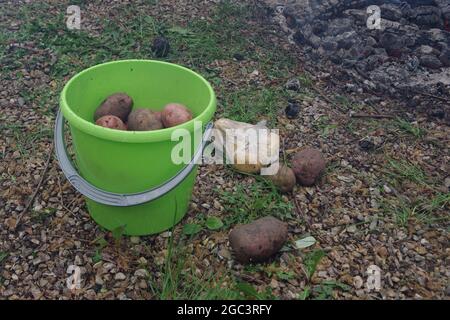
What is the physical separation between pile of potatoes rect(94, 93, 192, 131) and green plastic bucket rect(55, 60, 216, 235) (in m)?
0.07

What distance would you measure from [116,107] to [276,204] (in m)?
0.77

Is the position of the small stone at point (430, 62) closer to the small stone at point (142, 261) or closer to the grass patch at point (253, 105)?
the grass patch at point (253, 105)

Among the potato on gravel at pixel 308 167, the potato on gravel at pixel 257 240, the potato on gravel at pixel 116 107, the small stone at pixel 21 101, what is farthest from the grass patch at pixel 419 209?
the small stone at pixel 21 101

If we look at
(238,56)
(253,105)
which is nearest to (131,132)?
(253,105)

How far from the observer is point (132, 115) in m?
1.79

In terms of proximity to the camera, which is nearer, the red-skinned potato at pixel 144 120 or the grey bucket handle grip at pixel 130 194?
the grey bucket handle grip at pixel 130 194

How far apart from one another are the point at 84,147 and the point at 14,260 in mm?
506

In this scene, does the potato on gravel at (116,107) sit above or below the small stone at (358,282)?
above

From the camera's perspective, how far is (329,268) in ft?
5.64

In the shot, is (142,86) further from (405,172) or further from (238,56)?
(405,172)

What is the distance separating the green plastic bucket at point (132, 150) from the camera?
1484mm

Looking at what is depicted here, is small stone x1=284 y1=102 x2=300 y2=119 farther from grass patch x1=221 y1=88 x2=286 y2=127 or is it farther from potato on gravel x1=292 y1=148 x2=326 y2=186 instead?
potato on gravel x1=292 y1=148 x2=326 y2=186

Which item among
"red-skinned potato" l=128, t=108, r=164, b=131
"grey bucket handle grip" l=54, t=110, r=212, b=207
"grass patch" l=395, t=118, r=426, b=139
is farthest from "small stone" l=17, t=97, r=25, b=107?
"grass patch" l=395, t=118, r=426, b=139
